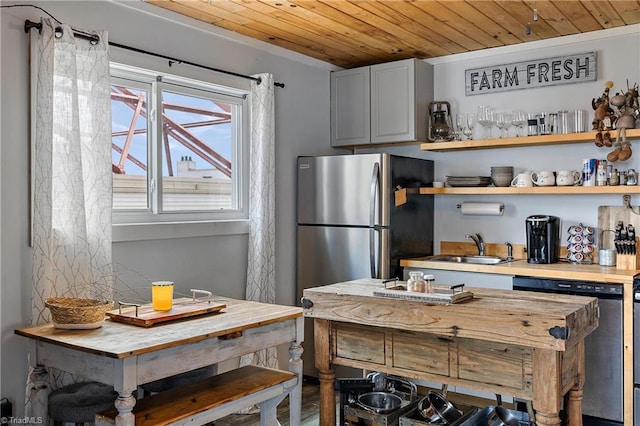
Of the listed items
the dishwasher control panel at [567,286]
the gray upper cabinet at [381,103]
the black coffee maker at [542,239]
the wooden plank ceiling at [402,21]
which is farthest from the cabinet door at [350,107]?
the dishwasher control panel at [567,286]

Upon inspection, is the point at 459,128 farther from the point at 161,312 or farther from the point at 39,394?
the point at 39,394

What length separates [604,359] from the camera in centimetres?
329

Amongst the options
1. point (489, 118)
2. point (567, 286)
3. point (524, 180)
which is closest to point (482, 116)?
point (489, 118)

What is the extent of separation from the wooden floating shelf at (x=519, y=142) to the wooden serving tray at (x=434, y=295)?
1.64 m

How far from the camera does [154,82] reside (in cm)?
346

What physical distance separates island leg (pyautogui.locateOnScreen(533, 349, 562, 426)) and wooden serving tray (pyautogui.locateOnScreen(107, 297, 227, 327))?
4.79 ft

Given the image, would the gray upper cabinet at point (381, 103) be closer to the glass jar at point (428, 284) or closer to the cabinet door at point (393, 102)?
the cabinet door at point (393, 102)

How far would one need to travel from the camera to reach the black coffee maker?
379cm

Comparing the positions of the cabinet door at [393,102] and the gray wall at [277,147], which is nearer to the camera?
the gray wall at [277,147]

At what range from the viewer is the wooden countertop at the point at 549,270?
3.26 metres

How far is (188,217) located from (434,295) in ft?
5.88

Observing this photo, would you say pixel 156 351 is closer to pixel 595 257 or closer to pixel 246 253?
pixel 246 253

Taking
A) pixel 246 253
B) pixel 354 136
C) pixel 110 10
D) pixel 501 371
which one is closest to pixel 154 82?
pixel 110 10

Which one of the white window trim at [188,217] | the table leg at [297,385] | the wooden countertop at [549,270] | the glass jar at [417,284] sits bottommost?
the table leg at [297,385]
